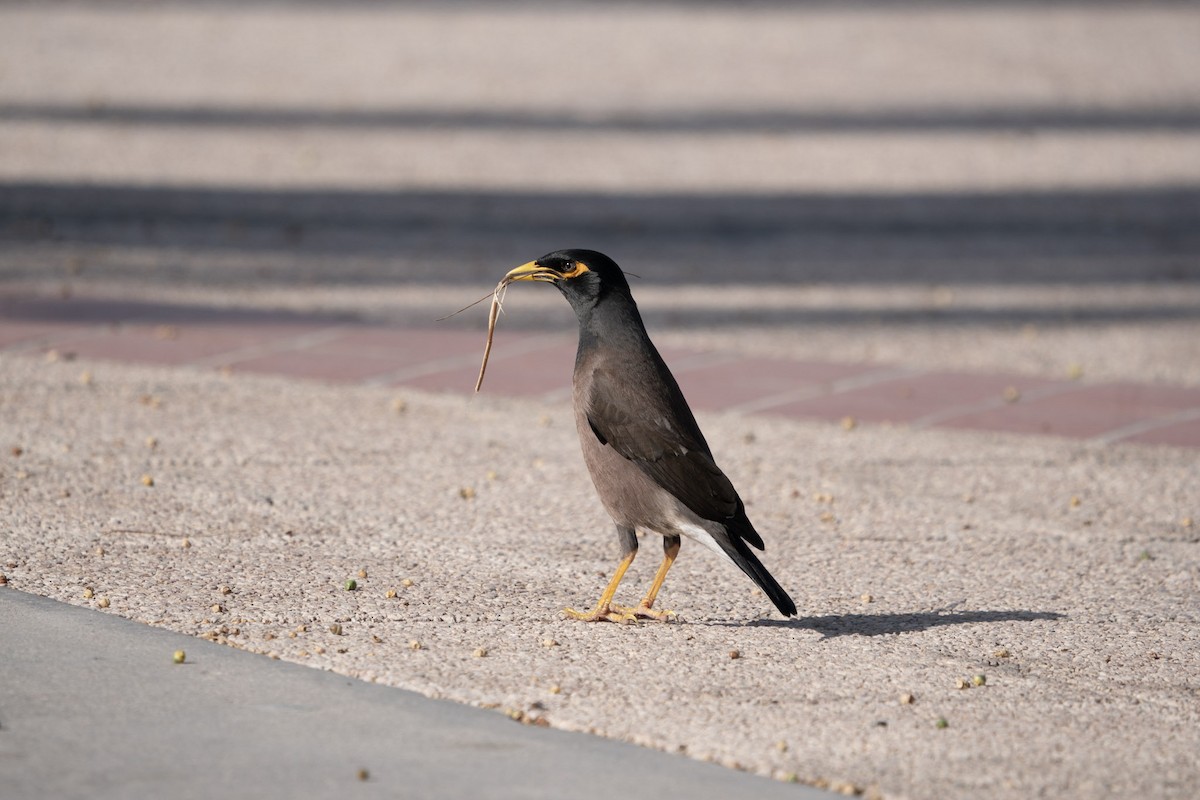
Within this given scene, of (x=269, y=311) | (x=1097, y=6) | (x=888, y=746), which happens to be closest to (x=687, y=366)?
(x=269, y=311)

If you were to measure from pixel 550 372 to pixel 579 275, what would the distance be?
4.40 m

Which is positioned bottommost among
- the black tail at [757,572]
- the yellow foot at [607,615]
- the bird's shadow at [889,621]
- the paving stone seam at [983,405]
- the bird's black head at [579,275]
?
the bird's shadow at [889,621]

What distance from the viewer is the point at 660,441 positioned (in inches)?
223

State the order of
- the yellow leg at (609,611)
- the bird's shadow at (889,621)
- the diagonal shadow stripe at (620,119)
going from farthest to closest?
the diagonal shadow stripe at (620,119) → the bird's shadow at (889,621) → the yellow leg at (609,611)

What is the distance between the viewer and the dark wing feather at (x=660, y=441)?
5.59 meters

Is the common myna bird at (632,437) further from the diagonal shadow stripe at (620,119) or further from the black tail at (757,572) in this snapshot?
the diagonal shadow stripe at (620,119)

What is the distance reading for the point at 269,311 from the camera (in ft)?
38.1

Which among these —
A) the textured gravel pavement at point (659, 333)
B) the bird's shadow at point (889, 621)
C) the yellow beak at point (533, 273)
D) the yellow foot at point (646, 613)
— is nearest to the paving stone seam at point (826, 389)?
the textured gravel pavement at point (659, 333)

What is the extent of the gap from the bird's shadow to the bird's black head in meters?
1.26

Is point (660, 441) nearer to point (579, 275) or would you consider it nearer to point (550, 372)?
point (579, 275)

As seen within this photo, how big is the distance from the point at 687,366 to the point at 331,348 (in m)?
2.23

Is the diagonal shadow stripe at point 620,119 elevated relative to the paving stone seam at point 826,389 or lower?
elevated

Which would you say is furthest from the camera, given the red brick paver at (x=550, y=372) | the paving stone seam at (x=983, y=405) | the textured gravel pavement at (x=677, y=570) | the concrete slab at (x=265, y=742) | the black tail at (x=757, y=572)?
the red brick paver at (x=550, y=372)

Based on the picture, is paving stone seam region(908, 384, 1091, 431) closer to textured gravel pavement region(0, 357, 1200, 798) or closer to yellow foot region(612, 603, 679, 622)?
textured gravel pavement region(0, 357, 1200, 798)
